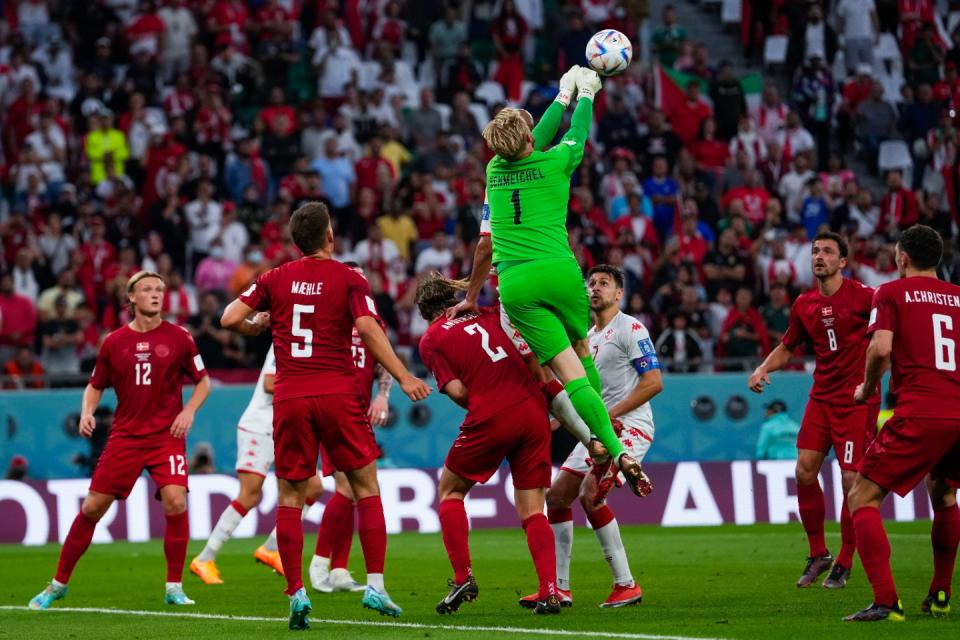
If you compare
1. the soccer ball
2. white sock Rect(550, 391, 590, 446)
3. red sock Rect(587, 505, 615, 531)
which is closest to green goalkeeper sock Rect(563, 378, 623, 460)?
white sock Rect(550, 391, 590, 446)

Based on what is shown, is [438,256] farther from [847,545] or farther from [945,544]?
[945,544]

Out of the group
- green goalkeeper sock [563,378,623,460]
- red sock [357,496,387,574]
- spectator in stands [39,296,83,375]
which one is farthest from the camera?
spectator in stands [39,296,83,375]

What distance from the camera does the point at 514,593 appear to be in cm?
1222

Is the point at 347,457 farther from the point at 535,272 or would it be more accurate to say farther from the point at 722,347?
the point at 722,347

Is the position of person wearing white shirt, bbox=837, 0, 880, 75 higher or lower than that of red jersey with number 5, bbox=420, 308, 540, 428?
higher

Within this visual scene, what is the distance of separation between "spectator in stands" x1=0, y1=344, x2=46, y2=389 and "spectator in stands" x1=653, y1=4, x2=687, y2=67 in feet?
39.4

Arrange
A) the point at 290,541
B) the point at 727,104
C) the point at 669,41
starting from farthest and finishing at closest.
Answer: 1. the point at 669,41
2. the point at 727,104
3. the point at 290,541

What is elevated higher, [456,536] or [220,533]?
[456,536]

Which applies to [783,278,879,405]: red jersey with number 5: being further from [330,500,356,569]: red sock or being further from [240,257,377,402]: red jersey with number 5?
[240,257,377,402]: red jersey with number 5

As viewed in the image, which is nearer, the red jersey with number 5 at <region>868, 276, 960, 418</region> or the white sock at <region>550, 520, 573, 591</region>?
the red jersey with number 5 at <region>868, 276, 960, 418</region>

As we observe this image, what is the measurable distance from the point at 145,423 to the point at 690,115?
15966 millimetres

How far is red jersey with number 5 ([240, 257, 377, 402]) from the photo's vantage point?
395 inches

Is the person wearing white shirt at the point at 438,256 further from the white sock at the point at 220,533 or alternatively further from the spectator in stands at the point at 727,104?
the white sock at the point at 220,533

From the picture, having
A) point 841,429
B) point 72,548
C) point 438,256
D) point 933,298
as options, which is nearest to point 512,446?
point 933,298
